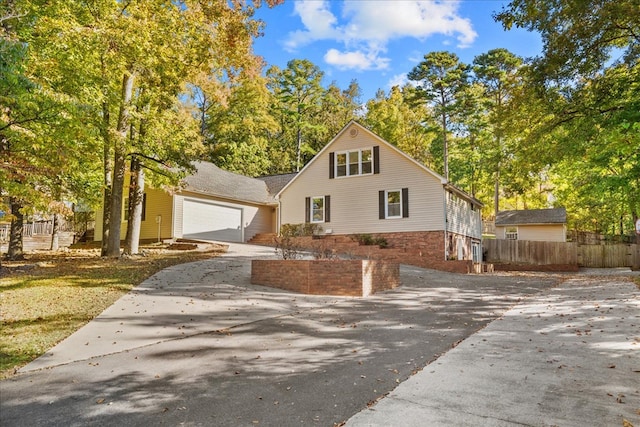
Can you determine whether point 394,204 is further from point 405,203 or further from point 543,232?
point 543,232

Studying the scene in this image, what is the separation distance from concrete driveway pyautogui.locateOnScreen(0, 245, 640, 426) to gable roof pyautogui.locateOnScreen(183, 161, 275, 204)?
1399 centimetres

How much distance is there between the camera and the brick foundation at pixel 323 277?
36.0ft

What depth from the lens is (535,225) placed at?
3112 centimetres

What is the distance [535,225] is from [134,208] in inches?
1083

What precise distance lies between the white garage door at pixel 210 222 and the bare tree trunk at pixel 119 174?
7361 millimetres

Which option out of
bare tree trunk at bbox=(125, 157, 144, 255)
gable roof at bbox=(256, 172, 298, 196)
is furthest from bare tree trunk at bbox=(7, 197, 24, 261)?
gable roof at bbox=(256, 172, 298, 196)

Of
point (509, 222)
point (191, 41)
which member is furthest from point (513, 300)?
point (509, 222)

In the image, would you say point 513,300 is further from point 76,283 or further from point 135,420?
point 76,283

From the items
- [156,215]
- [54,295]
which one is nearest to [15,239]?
[156,215]

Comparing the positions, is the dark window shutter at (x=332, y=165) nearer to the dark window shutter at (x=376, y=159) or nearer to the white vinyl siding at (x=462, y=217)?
A: the dark window shutter at (x=376, y=159)

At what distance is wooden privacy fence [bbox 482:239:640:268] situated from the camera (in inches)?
979

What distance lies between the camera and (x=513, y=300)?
10797mm

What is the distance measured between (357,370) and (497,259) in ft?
81.9

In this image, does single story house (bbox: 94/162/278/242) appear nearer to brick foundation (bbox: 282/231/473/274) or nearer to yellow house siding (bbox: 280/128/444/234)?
yellow house siding (bbox: 280/128/444/234)
